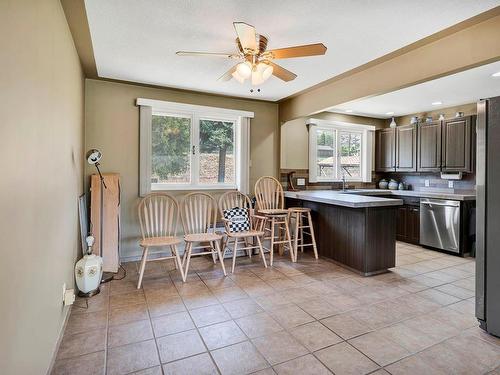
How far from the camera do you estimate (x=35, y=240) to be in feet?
4.70

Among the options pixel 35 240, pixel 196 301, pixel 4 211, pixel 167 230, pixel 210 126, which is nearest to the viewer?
pixel 4 211

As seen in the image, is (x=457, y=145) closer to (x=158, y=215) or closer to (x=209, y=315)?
(x=209, y=315)

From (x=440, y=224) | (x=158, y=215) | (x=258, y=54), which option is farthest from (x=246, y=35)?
(x=440, y=224)

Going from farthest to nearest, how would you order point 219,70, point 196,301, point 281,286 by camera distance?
1. point 219,70
2. point 281,286
3. point 196,301

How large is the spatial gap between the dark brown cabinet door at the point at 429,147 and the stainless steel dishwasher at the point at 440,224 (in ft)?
2.33

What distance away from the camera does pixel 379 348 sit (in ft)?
6.46

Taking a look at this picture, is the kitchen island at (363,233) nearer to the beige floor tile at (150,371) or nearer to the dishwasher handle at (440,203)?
the dishwasher handle at (440,203)

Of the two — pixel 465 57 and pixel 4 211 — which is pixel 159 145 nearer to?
pixel 4 211

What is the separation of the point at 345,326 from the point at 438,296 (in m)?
1.21

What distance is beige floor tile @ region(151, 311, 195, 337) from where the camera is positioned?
2188 millimetres

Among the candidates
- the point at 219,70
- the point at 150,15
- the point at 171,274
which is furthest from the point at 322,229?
the point at 150,15

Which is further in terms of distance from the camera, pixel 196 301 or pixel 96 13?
pixel 196 301

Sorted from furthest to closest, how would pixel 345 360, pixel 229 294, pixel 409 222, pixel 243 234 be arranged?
pixel 409 222 → pixel 243 234 → pixel 229 294 → pixel 345 360

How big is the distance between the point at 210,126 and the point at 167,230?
5.44 feet
